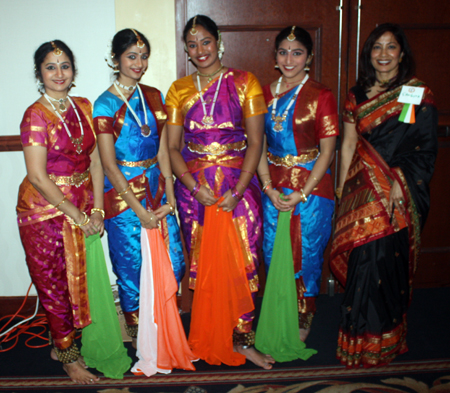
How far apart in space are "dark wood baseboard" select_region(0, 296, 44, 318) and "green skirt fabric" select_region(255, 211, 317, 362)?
1696mm

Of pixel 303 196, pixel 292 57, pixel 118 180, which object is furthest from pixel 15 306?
pixel 292 57

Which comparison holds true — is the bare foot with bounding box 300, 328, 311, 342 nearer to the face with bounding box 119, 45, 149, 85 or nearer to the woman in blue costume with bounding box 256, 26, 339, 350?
the woman in blue costume with bounding box 256, 26, 339, 350

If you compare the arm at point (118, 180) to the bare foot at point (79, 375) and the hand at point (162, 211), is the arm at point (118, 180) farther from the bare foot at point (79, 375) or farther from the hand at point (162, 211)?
the bare foot at point (79, 375)

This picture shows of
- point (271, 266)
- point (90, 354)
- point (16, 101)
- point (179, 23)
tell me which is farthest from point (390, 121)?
point (16, 101)

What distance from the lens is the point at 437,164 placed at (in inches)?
119

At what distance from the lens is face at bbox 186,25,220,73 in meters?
2.10

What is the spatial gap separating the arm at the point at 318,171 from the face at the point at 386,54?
45cm

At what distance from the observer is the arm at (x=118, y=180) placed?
6.81ft

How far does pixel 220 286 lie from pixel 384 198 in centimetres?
100

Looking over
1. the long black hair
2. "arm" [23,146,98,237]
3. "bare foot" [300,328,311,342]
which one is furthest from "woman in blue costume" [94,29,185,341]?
the long black hair

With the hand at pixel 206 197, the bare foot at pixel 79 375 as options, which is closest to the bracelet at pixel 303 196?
the hand at pixel 206 197

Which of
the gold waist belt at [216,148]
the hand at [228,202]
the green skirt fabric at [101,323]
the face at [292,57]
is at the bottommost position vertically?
the green skirt fabric at [101,323]

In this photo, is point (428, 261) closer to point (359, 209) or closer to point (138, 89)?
point (359, 209)

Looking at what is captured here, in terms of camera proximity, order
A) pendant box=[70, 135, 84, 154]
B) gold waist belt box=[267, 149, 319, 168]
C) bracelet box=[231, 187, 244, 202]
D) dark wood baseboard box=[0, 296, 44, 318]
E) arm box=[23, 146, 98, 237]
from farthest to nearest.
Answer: dark wood baseboard box=[0, 296, 44, 318], gold waist belt box=[267, 149, 319, 168], bracelet box=[231, 187, 244, 202], pendant box=[70, 135, 84, 154], arm box=[23, 146, 98, 237]
